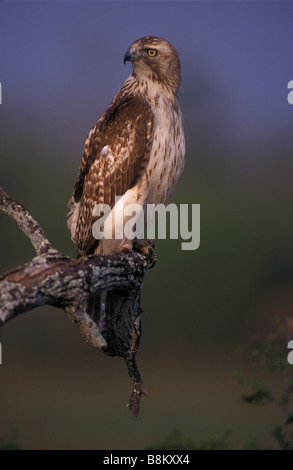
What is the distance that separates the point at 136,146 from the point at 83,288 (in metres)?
1.40

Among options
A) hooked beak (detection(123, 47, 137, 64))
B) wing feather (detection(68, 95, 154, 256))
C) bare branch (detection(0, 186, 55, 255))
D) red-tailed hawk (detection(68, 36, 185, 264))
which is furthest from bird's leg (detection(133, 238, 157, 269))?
hooked beak (detection(123, 47, 137, 64))

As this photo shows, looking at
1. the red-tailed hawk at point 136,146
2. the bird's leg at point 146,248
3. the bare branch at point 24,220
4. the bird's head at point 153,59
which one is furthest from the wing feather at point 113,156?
the bare branch at point 24,220

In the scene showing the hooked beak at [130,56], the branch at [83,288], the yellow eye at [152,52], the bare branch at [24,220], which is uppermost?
the yellow eye at [152,52]

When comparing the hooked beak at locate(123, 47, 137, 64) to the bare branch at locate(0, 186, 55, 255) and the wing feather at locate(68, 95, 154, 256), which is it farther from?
the bare branch at locate(0, 186, 55, 255)

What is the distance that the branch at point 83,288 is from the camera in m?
2.45

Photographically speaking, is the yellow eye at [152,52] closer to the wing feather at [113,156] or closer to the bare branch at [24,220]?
the wing feather at [113,156]

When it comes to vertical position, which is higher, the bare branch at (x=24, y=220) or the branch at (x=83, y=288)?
the bare branch at (x=24, y=220)

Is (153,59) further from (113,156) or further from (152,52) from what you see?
(113,156)

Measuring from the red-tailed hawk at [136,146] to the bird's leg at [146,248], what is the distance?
143mm

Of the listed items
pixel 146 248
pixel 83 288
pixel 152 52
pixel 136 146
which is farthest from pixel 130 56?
pixel 83 288

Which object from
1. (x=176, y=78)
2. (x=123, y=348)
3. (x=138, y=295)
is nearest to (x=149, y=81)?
(x=176, y=78)

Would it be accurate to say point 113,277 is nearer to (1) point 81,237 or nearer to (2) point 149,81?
(1) point 81,237

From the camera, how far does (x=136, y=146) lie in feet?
12.4

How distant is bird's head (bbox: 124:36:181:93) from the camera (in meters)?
4.03
